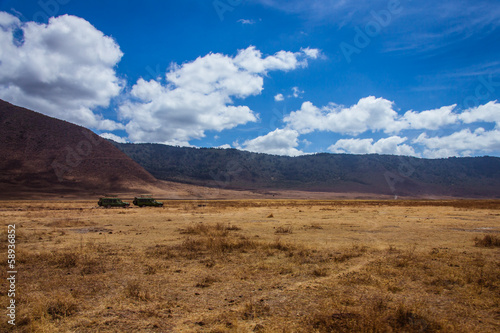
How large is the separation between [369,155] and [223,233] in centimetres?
17532

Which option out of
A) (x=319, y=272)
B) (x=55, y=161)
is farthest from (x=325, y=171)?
(x=319, y=272)

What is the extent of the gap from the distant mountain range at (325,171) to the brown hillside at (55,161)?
29.8 metres

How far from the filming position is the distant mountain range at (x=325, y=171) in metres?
129

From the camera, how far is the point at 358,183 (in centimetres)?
13862

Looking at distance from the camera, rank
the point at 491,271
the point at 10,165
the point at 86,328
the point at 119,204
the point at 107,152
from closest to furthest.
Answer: the point at 86,328 < the point at 491,271 < the point at 119,204 < the point at 10,165 < the point at 107,152

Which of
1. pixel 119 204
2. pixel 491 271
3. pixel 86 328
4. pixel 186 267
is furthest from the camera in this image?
pixel 119 204

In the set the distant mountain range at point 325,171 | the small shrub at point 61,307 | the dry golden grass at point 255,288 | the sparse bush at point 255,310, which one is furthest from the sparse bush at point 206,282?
the distant mountain range at point 325,171

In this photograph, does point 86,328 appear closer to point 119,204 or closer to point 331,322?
point 331,322

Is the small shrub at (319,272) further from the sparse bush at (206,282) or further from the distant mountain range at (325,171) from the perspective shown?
the distant mountain range at (325,171)

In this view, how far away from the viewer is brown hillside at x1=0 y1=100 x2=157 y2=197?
74000 millimetres

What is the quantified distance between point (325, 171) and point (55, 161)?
4684 inches

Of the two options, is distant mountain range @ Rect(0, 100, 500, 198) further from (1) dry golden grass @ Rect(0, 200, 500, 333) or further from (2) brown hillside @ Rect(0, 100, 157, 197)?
(1) dry golden grass @ Rect(0, 200, 500, 333)

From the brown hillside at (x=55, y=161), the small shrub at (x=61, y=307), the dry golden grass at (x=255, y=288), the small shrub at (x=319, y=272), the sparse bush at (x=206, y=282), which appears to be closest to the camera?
the dry golden grass at (x=255, y=288)

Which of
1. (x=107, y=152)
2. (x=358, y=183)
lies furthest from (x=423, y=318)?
(x=358, y=183)
